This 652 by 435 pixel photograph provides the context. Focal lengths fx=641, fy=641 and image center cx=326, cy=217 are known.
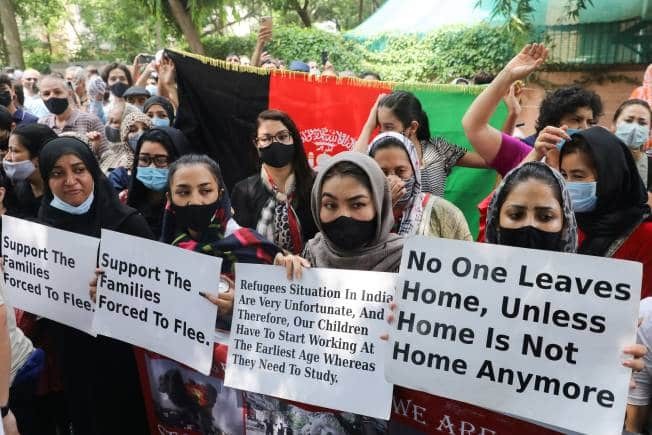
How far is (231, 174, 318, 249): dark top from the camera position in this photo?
3.39 metres

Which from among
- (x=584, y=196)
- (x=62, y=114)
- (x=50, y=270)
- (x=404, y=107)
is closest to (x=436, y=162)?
(x=404, y=107)

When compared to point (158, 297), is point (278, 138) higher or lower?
higher

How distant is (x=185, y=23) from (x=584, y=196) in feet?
49.0

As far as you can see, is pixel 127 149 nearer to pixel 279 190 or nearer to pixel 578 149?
pixel 279 190

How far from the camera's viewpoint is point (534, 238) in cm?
208

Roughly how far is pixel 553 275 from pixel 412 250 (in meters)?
0.42

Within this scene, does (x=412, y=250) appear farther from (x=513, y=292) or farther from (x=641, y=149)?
(x=641, y=149)

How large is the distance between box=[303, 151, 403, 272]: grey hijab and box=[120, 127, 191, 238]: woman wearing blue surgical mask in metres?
1.44

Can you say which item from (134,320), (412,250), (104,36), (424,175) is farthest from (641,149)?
(104,36)

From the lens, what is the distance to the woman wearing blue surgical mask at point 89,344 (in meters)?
3.01

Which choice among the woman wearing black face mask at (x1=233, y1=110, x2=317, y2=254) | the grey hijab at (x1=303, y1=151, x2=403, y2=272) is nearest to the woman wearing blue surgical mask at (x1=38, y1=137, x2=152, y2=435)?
the woman wearing black face mask at (x1=233, y1=110, x2=317, y2=254)

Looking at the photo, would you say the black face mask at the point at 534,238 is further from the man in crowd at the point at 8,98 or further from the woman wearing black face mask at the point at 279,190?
the man in crowd at the point at 8,98

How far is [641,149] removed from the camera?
404cm

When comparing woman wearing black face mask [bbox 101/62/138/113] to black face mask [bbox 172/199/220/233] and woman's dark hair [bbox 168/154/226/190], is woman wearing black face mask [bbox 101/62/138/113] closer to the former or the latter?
woman's dark hair [bbox 168/154/226/190]
